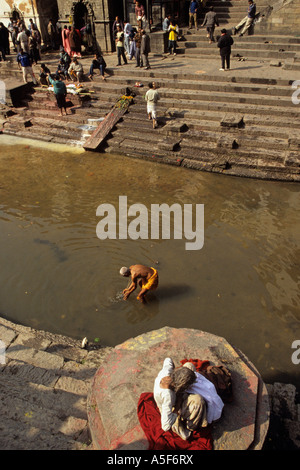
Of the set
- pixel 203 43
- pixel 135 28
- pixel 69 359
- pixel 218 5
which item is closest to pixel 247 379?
pixel 69 359

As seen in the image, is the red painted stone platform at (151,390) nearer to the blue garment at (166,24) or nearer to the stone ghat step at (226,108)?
the stone ghat step at (226,108)

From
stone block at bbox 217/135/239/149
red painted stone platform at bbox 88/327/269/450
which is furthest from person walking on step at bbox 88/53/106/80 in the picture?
red painted stone platform at bbox 88/327/269/450

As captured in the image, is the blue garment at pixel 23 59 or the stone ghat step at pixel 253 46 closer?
the blue garment at pixel 23 59

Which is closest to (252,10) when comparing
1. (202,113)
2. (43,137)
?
(202,113)

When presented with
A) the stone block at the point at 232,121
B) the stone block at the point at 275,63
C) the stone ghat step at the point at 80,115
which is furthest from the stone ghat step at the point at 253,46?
the stone ghat step at the point at 80,115

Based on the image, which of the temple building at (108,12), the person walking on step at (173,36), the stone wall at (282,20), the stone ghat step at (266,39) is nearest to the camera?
the person walking on step at (173,36)

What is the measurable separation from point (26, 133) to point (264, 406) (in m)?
12.1

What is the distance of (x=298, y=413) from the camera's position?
4.05 metres

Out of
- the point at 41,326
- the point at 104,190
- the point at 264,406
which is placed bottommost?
the point at 41,326

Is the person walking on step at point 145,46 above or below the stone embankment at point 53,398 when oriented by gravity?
above

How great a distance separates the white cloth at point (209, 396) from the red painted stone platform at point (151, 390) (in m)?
0.19

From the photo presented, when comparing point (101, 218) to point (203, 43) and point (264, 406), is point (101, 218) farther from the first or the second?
point (203, 43)

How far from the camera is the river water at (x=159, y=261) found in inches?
224

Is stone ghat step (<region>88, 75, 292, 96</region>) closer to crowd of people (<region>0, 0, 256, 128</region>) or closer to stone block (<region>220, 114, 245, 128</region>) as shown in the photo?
crowd of people (<region>0, 0, 256, 128</region>)
